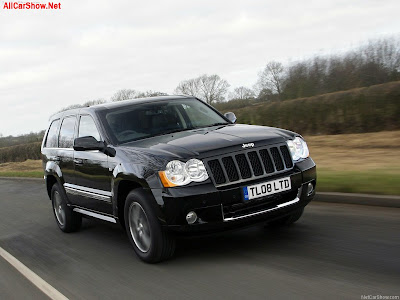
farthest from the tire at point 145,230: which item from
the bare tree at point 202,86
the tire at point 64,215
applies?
the bare tree at point 202,86

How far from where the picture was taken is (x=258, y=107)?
18797 millimetres

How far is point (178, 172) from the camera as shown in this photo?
4418 millimetres

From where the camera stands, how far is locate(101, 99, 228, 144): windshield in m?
5.56

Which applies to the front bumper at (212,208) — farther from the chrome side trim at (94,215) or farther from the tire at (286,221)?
the chrome side trim at (94,215)

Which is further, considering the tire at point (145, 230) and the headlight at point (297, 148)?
the headlight at point (297, 148)

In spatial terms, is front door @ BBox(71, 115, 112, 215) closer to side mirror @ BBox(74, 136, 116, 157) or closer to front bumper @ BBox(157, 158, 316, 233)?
side mirror @ BBox(74, 136, 116, 157)

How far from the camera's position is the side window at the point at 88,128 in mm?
5839

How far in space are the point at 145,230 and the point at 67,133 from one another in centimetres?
271

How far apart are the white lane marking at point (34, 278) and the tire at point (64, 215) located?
3.19 feet

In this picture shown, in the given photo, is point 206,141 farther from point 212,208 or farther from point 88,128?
point 88,128

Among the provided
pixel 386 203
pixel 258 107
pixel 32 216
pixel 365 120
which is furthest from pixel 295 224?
pixel 258 107

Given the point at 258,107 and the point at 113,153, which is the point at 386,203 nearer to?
the point at 113,153

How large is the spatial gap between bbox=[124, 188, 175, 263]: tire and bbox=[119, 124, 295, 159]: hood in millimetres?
500

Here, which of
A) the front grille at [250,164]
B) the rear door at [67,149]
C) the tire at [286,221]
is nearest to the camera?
the front grille at [250,164]
